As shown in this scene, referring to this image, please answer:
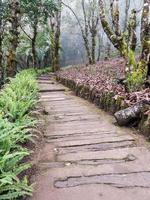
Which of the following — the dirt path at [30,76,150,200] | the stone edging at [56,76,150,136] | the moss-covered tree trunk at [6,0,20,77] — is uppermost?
the moss-covered tree trunk at [6,0,20,77]

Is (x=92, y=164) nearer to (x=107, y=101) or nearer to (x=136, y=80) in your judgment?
(x=136, y=80)

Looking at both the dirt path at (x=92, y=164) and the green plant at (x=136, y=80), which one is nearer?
the dirt path at (x=92, y=164)

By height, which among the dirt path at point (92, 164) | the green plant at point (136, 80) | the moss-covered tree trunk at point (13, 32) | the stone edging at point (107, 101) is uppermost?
the moss-covered tree trunk at point (13, 32)

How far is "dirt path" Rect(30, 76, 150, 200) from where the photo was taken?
358 centimetres

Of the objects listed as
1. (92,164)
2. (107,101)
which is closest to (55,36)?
(107,101)

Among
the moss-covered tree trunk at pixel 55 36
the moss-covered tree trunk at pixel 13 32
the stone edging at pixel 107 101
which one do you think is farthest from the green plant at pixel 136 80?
the moss-covered tree trunk at pixel 55 36

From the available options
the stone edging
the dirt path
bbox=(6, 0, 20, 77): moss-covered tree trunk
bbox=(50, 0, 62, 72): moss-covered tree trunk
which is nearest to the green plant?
the stone edging

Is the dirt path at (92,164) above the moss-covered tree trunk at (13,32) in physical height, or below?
below

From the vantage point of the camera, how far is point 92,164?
4.40 metres

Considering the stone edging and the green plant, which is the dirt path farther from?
the green plant

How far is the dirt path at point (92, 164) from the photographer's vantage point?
3582 millimetres

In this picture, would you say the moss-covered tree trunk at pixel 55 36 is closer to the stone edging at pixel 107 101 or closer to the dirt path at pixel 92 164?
the stone edging at pixel 107 101

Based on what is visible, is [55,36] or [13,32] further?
[55,36]

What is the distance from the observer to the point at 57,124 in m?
7.02
